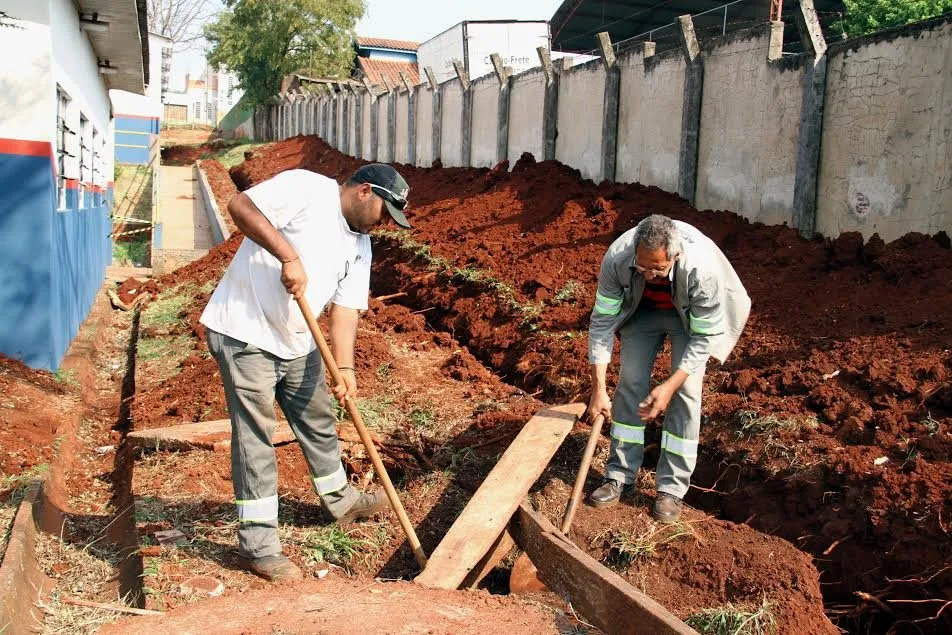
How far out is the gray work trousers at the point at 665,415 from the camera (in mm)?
4770

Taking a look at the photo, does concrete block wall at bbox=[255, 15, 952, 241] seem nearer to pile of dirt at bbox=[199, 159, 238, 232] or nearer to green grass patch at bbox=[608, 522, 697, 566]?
green grass patch at bbox=[608, 522, 697, 566]

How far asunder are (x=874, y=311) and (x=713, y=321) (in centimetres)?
224

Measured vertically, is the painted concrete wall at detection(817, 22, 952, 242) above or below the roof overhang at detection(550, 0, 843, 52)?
below

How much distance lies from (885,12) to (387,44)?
30986mm

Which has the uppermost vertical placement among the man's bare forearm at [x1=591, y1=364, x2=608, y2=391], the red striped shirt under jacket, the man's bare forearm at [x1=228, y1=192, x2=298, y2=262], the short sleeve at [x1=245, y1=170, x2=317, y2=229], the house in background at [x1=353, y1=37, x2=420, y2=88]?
the house in background at [x1=353, y1=37, x2=420, y2=88]

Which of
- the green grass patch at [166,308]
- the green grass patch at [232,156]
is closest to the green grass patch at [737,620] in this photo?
the green grass patch at [166,308]

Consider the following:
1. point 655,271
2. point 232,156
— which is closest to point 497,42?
point 232,156

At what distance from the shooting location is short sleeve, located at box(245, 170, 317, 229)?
12.7ft

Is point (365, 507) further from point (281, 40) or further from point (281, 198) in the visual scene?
point (281, 40)

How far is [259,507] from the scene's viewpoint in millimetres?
4094

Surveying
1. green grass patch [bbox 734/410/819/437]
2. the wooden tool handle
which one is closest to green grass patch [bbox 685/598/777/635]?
the wooden tool handle

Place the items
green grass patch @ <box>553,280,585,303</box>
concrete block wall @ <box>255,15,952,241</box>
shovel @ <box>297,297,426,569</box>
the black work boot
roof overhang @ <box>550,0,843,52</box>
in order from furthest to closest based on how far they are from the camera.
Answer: roof overhang @ <box>550,0,843,52</box> → green grass patch @ <box>553,280,585,303</box> → concrete block wall @ <box>255,15,952,241</box> → the black work boot → shovel @ <box>297,297,426,569</box>

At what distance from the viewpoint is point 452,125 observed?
62.6 feet

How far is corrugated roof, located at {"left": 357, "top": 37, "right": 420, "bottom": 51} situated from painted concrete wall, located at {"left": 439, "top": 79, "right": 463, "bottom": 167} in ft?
101
